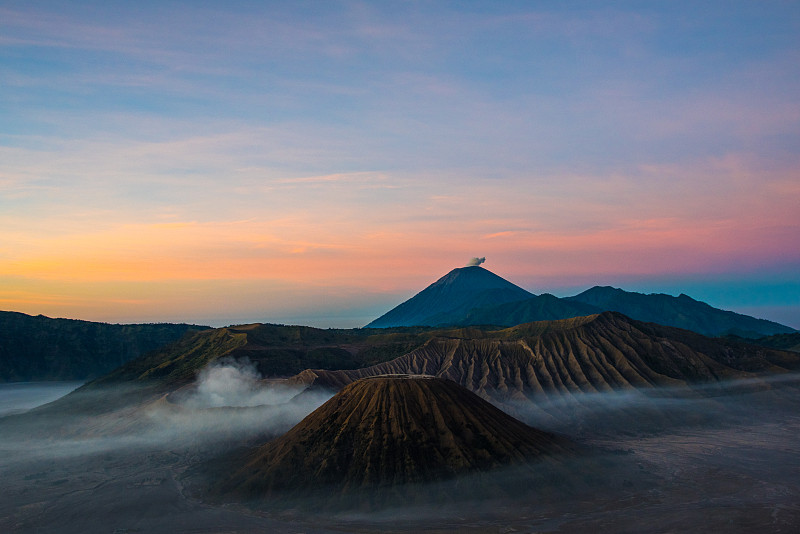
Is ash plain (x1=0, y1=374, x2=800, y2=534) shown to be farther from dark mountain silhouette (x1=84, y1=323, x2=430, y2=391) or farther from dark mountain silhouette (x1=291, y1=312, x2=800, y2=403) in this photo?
dark mountain silhouette (x1=84, y1=323, x2=430, y2=391)

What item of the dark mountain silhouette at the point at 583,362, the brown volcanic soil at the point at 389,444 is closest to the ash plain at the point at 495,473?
the brown volcanic soil at the point at 389,444

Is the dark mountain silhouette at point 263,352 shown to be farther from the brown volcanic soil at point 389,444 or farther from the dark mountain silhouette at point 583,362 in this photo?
the brown volcanic soil at point 389,444

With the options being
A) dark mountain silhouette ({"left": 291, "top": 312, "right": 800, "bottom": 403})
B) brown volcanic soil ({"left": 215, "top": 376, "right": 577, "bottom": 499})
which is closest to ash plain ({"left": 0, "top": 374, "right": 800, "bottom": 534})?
brown volcanic soil ({"left": 215, "top": 376, "right": 577, "bottom": 499})

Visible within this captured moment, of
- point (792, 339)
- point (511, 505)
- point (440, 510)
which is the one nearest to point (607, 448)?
point (511, 505)

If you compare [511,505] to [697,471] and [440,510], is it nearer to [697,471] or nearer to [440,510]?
[440,510]

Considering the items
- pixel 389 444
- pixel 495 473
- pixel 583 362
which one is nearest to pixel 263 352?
pixel 583 362

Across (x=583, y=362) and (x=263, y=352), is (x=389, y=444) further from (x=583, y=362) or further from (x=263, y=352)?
(x=263, y=352)

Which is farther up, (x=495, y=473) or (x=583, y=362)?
(x=583, y=362)
